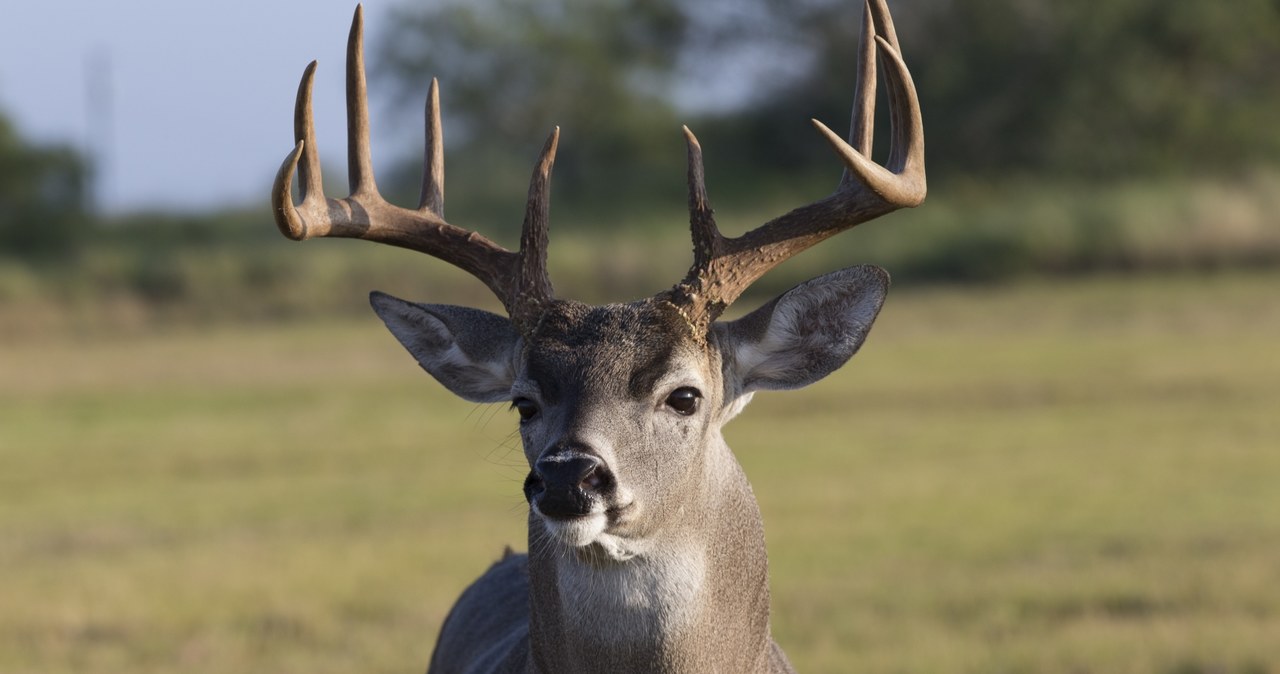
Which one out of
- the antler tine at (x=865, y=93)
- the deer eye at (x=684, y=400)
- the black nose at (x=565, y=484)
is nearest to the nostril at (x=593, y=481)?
the black nose at (x=565, y=484)

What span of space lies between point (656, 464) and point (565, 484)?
431 millimetres

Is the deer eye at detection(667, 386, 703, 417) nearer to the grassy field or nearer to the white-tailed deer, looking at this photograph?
the white-tailed deer

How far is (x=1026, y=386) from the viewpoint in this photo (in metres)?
21.5

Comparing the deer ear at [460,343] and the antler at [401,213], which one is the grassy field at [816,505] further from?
the antler at [401,213]

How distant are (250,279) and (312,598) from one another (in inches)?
1093

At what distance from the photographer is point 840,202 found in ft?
19.0

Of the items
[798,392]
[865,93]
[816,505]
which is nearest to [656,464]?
[865,93]

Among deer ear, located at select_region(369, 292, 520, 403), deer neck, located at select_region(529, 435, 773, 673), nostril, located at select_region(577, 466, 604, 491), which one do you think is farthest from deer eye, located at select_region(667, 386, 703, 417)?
deer ear, located at select_region(369, 292, 520, 403)

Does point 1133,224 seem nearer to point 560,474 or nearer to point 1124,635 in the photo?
point 1124,635

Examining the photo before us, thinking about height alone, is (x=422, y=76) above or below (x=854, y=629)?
above

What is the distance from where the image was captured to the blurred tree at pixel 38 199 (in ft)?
147

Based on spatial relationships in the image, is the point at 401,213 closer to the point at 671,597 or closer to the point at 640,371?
the point at 640,371

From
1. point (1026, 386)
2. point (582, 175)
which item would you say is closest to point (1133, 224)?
point (1026, 386)

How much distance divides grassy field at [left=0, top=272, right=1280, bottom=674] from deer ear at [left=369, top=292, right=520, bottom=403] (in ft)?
1.14
